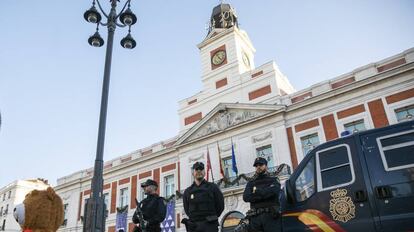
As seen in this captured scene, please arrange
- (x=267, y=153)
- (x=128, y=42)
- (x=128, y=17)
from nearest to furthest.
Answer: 1. (x=128, y=17)
2. (x=128, y=42)
3. (x=267, y=153)

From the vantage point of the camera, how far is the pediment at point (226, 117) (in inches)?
784

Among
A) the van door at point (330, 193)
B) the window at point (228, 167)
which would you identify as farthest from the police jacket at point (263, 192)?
the window at point (228, 167)

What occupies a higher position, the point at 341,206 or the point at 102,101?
the point at 102,101

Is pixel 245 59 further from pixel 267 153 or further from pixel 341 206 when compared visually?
pixel 341 206

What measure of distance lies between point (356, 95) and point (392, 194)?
14613 millimetres

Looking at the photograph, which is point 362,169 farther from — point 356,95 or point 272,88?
point 272,88

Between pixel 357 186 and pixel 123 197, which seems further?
pixel 123 197

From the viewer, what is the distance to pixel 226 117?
21.4 meters

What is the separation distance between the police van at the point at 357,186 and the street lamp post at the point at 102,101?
2977mm

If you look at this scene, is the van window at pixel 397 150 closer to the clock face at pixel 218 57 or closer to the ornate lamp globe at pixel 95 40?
the ornate lamp globe at pixel 95 40

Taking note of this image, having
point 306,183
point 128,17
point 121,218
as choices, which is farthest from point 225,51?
point 306,183

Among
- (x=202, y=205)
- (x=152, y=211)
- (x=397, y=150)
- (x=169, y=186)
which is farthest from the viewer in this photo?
(x=169, y=186)

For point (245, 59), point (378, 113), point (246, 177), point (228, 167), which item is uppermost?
point (245, 59)

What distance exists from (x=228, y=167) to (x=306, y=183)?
16.1 meters
